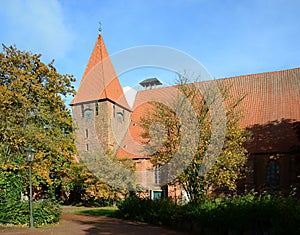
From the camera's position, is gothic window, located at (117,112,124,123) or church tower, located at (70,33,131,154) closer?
church tower, located at (70,33,131,154)

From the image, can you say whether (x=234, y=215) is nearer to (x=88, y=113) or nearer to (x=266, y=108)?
(x=266, y=108)

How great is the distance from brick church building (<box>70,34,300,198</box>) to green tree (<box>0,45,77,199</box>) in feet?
14.4

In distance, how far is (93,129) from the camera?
27984mm

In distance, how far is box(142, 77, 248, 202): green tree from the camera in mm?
11914

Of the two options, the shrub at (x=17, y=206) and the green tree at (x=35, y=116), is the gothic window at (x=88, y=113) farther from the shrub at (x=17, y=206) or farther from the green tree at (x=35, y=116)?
the shrub at (x=17, y=206)

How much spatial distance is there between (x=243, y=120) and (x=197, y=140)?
477 inches

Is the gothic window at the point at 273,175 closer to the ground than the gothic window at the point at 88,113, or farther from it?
closer to the ground

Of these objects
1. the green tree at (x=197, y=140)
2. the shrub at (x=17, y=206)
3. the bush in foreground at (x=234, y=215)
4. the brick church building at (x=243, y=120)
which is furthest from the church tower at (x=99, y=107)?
the bush in foreground at (x=234, y=215)

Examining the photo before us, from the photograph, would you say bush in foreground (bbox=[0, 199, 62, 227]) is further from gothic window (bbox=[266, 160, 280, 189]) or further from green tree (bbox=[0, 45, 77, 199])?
gothic window (bbox=[266, 160, 280, 189])

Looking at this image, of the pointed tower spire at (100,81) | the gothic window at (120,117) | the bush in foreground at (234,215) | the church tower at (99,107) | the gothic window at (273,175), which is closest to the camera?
the bush in foreground at (234,215)

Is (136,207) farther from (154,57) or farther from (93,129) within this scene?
(93,129)

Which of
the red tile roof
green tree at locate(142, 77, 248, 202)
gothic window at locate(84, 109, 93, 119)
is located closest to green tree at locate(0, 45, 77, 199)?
green tree at locate(142, 77, 248, 202)

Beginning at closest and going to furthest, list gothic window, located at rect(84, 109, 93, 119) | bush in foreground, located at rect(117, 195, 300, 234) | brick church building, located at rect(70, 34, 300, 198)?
bush in foreground, located at rect(117, 195, 300, 234), brick church building, located at rect(70, 34, 300, 198), gothic window, located at rect(84, 109, 93, 119)

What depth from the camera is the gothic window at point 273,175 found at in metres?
Answer: 20.3
